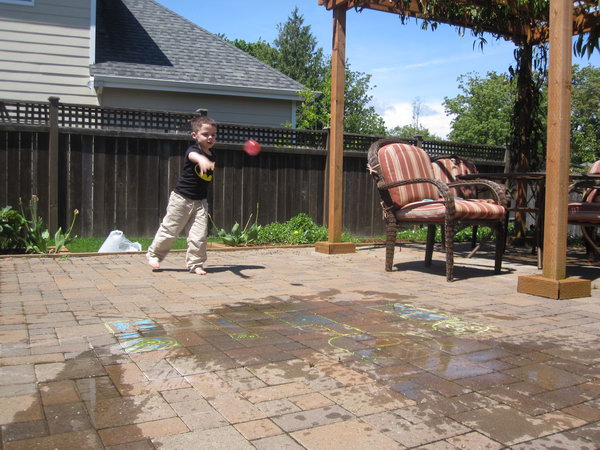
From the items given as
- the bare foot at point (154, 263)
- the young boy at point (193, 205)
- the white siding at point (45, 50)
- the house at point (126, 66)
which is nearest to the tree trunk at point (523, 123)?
the house at point (126, 66)

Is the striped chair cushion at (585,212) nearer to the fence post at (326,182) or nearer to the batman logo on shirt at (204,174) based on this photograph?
the batman logo on shirt at (204,174)

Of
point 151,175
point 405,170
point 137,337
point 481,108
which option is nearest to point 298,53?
point 481,108

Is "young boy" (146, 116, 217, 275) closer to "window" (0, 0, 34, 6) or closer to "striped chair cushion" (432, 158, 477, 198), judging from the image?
"striped chair cushion" (432, 158, 477, 198)

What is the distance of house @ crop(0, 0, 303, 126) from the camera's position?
33.6 ft

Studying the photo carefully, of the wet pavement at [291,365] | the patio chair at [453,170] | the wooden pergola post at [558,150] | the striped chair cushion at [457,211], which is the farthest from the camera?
the patio chair at [453,170]

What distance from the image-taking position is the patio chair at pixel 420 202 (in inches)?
213

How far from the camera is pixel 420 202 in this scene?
5.80 meters

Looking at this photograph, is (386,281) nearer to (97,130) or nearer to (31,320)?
(31,320)

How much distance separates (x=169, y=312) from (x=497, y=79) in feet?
138

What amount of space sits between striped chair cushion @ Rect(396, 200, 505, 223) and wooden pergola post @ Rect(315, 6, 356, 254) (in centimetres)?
163

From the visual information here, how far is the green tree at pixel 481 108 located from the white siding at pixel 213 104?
2935 cm

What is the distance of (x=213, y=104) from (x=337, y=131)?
514 centimetres

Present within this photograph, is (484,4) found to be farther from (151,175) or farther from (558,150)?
(151,175)

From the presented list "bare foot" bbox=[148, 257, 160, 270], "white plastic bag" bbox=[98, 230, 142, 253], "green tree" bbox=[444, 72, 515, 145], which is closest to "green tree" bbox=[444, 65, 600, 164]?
"green tree" bbox=[444, 72, 515, 145]
